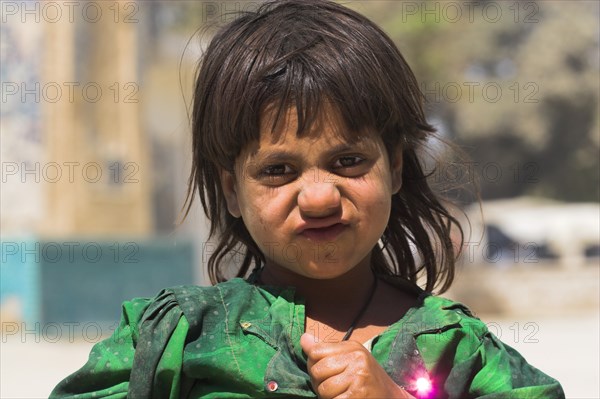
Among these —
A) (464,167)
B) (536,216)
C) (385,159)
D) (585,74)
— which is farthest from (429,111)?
(585,74)

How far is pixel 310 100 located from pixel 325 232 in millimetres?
261

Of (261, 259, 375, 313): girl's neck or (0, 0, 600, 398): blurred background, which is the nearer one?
(261, 259, 375, 313): girl's neck

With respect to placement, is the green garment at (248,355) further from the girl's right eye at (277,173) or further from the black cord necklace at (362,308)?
the girl's right eye at (277,173)

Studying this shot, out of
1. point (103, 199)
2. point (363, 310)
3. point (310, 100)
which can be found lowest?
point (103, 199)

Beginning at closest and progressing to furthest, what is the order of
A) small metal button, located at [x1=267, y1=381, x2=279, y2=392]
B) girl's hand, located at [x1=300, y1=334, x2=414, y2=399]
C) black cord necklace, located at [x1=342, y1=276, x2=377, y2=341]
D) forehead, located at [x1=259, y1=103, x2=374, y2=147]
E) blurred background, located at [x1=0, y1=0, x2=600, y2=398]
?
girl's hand, located at [x1=300, y1=334, x2=414, y2=399]
small metal button, located at [x1=267, y1=381, x2=279, y2=392]
forehead, located at [x1=259, y1=103, x2=374, y2=147]
black cord necklace, located at [x1=342, y1=276, x2=377, y2=341]
blurred background, located at [x1=0, y1=0, x2=600, y2=398]

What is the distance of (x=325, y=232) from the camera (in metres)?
1.98

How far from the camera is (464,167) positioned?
→ 264 centimetres

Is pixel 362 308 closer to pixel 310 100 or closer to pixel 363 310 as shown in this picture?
pixel 363 310

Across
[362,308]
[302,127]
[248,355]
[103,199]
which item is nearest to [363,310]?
[362,308]

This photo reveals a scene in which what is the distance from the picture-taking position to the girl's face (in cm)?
196

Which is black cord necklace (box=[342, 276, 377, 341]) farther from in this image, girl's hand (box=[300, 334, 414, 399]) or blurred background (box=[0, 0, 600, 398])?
blurred background (box=[0, 0, 600, 398])

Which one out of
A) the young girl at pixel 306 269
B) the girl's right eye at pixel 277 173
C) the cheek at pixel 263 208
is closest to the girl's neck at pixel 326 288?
the young girl at pixel 306 269

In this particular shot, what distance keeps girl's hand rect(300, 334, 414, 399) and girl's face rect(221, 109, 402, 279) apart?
0.25 meters

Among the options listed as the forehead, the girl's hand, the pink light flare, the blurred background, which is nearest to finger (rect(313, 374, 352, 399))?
the girl's hand
